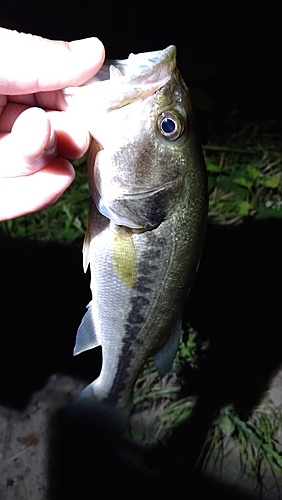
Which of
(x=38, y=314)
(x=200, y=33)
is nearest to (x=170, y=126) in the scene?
(x=38, y=314)

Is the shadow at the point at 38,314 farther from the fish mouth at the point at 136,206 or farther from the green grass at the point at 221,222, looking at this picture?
the fish mouth at the point at 136,206

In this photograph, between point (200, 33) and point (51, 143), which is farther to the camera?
point (200, 33)

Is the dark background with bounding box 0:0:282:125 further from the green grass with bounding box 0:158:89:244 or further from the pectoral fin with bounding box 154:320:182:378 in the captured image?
the pectoral fin with bounding box 154:320:182:378

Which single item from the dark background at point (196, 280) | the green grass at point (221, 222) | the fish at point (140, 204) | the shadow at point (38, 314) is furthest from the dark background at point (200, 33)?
the fish at point (140, 204)

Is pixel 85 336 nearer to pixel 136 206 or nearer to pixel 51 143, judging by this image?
pixel 136 206

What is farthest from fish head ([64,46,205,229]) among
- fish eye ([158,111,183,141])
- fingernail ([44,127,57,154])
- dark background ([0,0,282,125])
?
dark background ([0,0,282,125])

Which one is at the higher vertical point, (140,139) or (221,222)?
(140,139)
